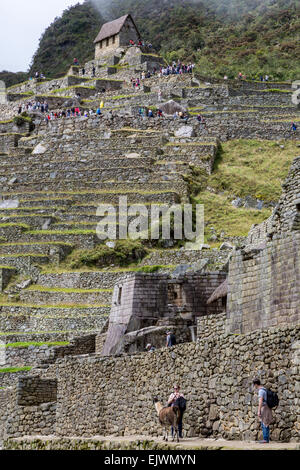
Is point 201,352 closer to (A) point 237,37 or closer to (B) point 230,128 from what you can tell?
(B) point 230,128

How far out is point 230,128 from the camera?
53.7 metres

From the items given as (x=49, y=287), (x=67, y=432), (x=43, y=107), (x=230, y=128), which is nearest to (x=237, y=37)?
(x=43, y=107)

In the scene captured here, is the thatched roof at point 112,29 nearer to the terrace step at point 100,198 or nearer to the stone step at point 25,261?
the terrace step at point 100,198

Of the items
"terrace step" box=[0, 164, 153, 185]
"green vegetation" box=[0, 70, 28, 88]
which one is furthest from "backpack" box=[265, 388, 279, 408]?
"green vegetation" box=[0, 70, 28, 88]

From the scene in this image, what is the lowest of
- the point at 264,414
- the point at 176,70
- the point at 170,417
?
the point at 170,417

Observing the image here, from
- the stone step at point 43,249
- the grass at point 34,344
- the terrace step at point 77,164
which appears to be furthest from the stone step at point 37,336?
the terrace step at point 77,164

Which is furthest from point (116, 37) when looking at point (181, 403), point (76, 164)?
point (181, 403)

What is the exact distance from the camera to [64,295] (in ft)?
121

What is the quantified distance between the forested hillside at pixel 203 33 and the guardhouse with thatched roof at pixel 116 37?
5.41 m

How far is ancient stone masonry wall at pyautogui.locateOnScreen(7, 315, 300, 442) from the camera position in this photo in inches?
562

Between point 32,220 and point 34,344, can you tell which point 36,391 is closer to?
point 34,344

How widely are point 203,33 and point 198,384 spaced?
79.8 metres

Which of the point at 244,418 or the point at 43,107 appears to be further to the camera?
the point at 43,107
